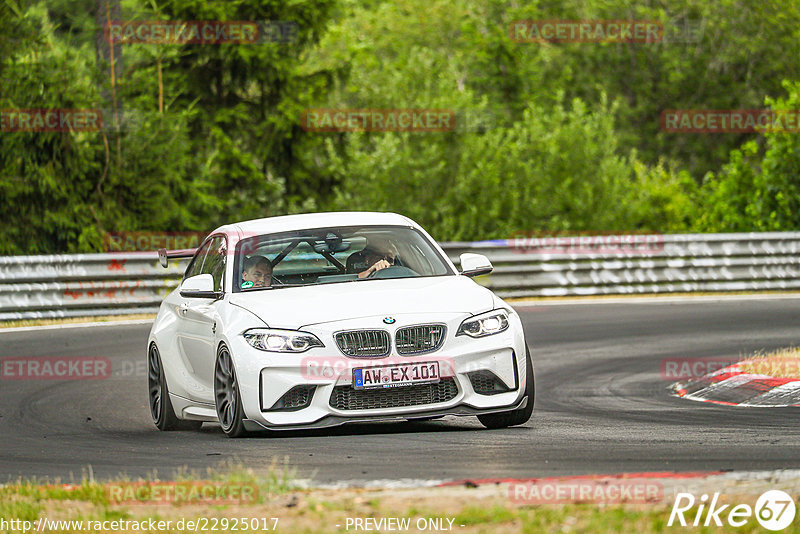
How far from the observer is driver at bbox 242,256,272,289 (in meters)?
9.68

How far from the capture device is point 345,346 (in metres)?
8.62

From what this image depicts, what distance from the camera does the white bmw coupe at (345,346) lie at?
8.61m

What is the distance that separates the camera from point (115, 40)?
2655cm

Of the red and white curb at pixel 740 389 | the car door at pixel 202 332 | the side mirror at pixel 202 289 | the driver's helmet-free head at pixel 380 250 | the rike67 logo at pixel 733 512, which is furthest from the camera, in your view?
the red and white curb at pixel 740 389

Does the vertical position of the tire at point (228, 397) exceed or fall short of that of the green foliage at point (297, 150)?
it exceeds it

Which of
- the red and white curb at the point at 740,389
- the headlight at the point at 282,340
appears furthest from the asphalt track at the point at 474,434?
the headlight at the point at 282,340

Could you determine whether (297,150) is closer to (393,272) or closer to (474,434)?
(393,272)

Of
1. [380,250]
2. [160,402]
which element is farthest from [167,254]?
[380,250]

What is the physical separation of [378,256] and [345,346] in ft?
5.14

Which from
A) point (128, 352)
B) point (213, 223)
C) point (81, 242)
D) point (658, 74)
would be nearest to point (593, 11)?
point (658, 74)

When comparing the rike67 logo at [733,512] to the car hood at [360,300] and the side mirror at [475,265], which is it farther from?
the side mirror at [475,265]

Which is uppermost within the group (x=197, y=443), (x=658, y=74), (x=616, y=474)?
(x=616, y=474)

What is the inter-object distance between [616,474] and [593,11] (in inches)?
2191

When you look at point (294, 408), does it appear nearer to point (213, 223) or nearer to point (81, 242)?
point (81, 242)
